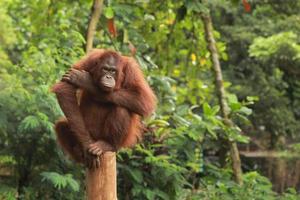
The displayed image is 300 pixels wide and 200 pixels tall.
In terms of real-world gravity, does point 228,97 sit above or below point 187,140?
above

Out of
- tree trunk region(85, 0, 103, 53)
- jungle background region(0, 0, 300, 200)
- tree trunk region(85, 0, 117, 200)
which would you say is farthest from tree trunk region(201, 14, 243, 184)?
tree trunk region(85, 0, 117, 200)

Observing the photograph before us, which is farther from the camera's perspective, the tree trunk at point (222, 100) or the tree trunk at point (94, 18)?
the tree trunk at point (222, 100)

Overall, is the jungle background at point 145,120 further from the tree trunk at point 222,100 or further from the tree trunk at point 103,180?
the tree trunk at point 103,180

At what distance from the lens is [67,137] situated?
350cm

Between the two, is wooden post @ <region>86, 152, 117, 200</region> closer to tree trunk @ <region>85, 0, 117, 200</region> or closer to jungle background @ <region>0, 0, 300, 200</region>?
tree trunk @ <region>85, 0, 117, 200</region>

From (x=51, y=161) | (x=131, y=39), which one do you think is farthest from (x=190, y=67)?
(x=51, y=161)

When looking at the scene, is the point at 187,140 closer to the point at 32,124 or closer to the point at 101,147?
the point at 32,124

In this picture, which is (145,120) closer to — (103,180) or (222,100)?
(222,100)

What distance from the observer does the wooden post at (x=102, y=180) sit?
3301mm

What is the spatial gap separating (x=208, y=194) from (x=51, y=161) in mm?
1511

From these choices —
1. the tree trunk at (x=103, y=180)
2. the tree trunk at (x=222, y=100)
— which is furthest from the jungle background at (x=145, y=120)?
the tree trunk at (x=103, y=180)

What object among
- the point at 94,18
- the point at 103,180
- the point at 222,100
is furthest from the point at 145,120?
the point at 103,180

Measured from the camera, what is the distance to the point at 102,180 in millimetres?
3307

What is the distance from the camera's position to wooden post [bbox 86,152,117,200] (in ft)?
10.8
